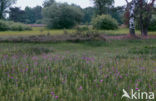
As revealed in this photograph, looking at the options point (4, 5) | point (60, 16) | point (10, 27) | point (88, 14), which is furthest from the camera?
point (88, 14)

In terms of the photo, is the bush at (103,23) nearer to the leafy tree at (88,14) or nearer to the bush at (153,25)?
the bush at (153,25)

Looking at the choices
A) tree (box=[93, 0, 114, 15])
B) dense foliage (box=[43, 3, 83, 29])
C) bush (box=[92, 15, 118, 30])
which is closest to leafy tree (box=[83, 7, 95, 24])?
tree (box=[93, 0, 114, 15])

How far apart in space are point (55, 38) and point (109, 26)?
28626 millimetres

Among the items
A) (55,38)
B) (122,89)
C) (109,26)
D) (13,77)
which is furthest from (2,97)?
(109,26)

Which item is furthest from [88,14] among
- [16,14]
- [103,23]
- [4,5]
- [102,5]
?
[103,23]

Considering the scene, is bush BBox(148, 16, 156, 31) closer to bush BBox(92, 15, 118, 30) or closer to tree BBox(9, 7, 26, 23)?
bush BBox(92, 15, 118, 30)

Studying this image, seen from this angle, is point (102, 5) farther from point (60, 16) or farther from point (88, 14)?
point (88, 14)

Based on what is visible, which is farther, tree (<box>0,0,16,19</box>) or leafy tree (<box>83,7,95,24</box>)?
leafy tree (<box>83,7,95,24</box>)

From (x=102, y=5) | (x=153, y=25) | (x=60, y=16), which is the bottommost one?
(x=153, y=25)

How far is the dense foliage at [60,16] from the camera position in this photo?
51781mm

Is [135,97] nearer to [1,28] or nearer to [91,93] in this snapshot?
[91,93]

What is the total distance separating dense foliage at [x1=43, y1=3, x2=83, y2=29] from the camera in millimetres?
51781

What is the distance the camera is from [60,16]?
51.7 m

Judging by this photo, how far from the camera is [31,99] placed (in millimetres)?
4398
